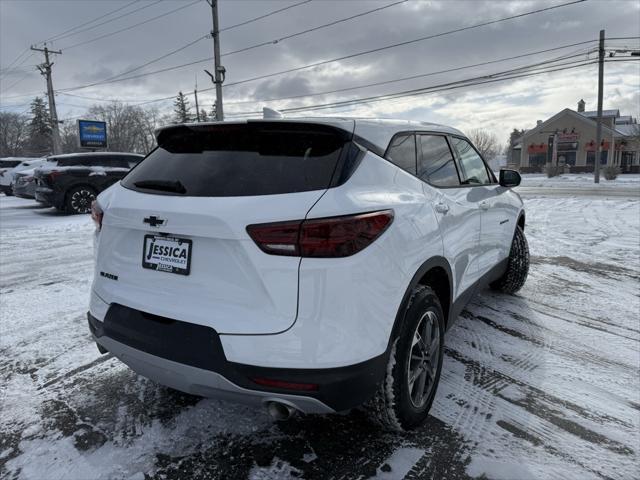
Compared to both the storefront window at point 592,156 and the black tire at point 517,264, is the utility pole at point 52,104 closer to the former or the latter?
the black tire at point 517,264

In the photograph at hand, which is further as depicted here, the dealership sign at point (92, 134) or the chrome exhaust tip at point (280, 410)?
the dealership sign at point (92, 134)

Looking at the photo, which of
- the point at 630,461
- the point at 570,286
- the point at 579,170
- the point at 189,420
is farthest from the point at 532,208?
the point at 579,170

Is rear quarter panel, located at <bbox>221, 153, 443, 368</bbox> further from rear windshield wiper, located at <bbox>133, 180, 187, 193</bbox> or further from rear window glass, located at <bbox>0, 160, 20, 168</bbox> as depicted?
rear window glass, located at <bbox>0, 160, 20, 168</bbox>

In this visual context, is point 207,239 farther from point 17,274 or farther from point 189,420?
point 17,274

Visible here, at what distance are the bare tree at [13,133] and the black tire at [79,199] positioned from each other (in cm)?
8833

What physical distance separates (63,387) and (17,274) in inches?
147

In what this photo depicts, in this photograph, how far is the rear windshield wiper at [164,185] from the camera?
2177mm

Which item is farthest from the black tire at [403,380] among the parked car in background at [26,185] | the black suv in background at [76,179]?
the parked car in background at [26,185]

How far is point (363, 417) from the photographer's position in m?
2.63

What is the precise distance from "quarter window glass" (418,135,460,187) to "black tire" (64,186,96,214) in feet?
36.6

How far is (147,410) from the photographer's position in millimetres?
2668

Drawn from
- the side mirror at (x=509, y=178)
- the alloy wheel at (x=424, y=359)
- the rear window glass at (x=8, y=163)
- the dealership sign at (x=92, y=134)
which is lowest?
the alloy wheel at (x=424, y=359)

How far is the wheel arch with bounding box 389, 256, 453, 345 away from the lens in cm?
213

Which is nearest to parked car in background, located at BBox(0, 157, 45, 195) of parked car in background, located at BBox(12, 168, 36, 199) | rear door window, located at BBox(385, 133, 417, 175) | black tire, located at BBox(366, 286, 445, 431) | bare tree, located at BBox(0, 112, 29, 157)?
parked car in background, located at BBox(12, 168, 36, 199)
